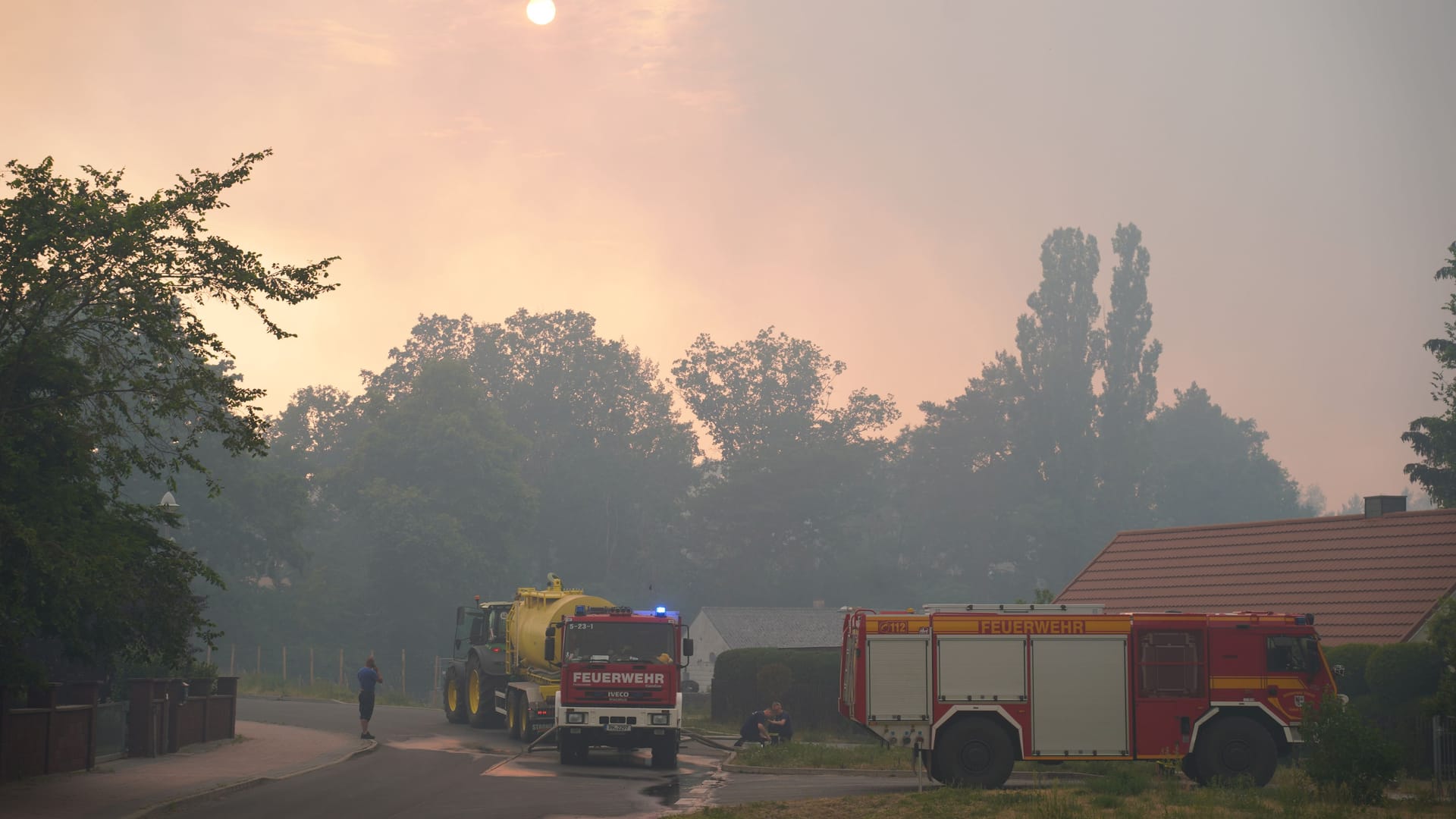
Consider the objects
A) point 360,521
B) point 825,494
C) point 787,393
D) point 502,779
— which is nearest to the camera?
point 502,779

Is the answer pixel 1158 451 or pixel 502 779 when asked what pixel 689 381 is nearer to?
pixel 1158 451

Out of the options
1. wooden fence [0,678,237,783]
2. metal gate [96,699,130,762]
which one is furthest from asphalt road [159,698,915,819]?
metal gate [96,699,130,762]

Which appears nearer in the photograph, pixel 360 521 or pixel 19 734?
pixel 19 734

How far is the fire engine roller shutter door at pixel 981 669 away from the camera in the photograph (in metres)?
23.0

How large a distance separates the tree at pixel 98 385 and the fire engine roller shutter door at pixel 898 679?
1055 cm

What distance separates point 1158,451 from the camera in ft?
432

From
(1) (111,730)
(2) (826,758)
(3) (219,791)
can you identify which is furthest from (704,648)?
(3) (219,791)

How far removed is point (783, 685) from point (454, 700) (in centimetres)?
935

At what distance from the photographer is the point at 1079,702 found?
22922 millimetres

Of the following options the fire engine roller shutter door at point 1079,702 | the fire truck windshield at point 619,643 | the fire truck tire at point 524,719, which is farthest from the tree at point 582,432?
the fire engine roller shutter door at point 1079,702

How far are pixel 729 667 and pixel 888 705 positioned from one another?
1785 cm

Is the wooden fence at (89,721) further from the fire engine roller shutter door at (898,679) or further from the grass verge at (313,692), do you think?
the grass verge at (313,692)

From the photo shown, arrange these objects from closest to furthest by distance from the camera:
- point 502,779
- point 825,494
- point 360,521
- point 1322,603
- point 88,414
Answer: point 88,414
point 502,779
point 1322,603
point 360,521
point 825,494

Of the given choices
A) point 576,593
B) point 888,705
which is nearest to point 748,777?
point 888,705
